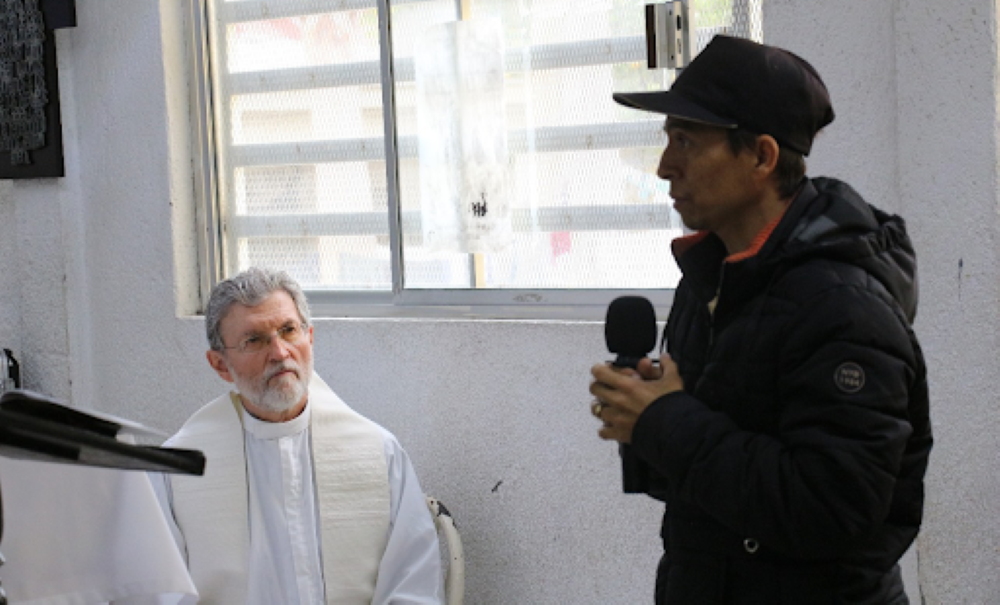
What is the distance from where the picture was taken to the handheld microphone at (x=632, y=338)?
183 centimetres

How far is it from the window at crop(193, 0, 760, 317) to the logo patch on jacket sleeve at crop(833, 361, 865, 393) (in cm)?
191

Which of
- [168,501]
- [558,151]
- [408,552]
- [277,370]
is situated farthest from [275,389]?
[558,151]

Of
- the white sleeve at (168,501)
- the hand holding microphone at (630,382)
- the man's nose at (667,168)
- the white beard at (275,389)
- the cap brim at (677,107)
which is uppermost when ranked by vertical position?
the cap brim at (677,107)

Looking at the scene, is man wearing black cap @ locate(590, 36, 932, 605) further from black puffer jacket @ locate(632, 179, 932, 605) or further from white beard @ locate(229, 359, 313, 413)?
white beard @ locate(229, 359, 313, 413)

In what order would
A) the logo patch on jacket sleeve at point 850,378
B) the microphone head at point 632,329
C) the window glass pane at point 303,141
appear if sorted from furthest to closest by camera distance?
the window glass pane at point 303,141 < the microphone head at point 632,329 < the logo patch on jacket sleeve at point 850,378

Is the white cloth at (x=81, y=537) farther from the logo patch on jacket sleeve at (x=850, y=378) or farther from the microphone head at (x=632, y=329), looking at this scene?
the logo patch on jacket sleeve at (x=850, y=378)

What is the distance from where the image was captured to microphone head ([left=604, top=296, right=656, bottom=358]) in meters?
1.83

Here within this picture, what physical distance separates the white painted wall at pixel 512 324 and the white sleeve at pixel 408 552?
469 mm

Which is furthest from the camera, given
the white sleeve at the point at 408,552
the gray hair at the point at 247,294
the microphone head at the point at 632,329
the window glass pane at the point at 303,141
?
the window glass pane at the point at 303,141

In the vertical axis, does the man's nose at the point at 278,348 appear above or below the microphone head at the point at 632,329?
below

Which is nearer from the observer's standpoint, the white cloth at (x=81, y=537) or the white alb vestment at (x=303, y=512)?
the white cloth at (x=81, y=537)

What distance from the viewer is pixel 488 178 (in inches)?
150

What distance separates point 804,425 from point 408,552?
1.81 meters

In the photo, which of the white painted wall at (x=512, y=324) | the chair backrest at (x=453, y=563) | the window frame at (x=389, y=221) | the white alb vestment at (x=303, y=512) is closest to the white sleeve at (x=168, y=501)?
the white alb vestment at (x=303, y=512)
